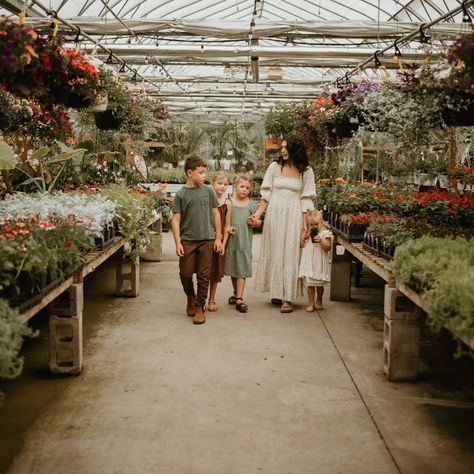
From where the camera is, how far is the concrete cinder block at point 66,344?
12.0 ft

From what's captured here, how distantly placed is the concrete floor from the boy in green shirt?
1.17 ft

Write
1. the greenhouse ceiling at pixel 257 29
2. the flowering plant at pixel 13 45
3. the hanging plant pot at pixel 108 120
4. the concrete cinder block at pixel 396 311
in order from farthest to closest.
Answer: the greenhouse ceiling at pixel 257 29, the hanging plant pot at pixel 108 120, the concrete cinder block at pixel 396 311, the flowering plant at pixel 13 45

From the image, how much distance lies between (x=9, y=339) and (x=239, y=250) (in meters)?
3.39

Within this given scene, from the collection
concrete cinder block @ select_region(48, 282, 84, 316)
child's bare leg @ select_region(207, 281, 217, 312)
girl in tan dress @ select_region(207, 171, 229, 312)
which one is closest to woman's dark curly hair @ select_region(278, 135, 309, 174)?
girl in tan dress @ select_region(207, 171, 229, 312)

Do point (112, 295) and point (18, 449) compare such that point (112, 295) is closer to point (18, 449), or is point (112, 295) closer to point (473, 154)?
point (18, 449)

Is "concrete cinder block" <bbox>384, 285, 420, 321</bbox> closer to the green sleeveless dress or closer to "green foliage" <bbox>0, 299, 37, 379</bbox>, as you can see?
the green sleeveless dress

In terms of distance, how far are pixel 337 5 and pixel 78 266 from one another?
23.7 ft

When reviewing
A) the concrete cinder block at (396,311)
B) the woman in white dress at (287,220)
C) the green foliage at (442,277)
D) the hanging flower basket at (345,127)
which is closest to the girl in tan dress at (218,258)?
the woman in white dress at (287,220)

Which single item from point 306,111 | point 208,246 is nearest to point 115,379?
point 208,246

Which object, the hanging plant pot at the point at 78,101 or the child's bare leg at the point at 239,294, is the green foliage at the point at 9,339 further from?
the child's bare leg at the point at 239,294

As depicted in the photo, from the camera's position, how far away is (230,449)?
2.78 metres

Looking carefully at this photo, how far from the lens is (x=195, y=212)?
493 cm

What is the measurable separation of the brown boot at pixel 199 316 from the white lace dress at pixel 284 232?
709 mm

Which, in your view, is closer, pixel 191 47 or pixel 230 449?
pixel 230 449
